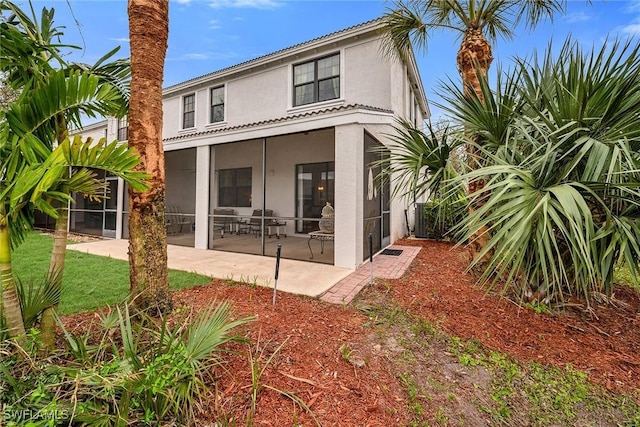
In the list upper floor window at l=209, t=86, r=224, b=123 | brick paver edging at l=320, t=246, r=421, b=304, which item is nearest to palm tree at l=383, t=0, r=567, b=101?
brick paver edging at l=320, t=246, r=421, b=304

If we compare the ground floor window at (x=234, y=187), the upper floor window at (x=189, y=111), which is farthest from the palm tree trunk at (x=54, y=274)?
the upper floor window at (x=189, y=111)

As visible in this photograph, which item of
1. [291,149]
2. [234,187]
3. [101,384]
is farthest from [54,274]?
[234,187]

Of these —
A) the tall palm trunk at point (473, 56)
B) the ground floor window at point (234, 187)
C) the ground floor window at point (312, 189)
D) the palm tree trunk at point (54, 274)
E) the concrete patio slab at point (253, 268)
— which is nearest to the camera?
the palm tree trunk at point (54, 274)

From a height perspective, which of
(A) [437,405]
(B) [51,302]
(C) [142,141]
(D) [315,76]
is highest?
(D) [315,76]

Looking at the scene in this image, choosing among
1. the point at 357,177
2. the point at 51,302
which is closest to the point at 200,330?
the point at 51,302

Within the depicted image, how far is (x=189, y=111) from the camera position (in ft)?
44.0

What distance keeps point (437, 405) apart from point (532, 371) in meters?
1.24

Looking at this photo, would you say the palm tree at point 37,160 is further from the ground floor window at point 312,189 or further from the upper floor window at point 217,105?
the upper floor window at point 217,105

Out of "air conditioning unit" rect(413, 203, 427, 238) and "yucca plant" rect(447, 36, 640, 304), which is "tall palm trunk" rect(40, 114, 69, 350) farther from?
"air conditioning unit" rect(413, 203, 427, 238)

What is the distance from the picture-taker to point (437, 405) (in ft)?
7.84

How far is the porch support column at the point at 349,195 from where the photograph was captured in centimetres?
631

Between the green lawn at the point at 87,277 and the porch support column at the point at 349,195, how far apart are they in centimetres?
294

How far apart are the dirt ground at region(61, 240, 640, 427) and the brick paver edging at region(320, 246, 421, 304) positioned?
0.23 meters

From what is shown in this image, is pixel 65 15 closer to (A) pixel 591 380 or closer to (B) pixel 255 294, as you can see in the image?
(B) pixel 255 294
